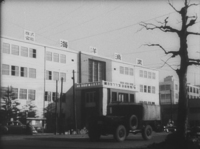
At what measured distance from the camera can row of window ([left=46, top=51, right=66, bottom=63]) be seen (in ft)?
181

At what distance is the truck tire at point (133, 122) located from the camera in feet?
68.4

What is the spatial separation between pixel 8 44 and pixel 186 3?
124ft

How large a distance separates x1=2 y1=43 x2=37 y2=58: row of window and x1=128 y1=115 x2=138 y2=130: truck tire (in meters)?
31.3

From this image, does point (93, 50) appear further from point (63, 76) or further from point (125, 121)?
point (125, 121)

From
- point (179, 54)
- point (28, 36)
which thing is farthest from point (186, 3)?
point (28, 36)

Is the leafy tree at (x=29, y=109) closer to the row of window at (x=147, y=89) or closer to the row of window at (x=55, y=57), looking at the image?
the row of window at (x=55, y=57)

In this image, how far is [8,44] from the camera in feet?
159

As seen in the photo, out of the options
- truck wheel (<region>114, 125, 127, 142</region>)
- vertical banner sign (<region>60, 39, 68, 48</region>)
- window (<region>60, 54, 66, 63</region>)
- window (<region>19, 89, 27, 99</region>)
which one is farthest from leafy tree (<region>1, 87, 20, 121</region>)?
truck wheel (<region>114, 125, 127, 142</region>)

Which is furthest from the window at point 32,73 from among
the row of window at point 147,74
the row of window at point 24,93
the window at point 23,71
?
the row of window at point 147,74

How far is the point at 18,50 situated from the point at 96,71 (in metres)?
20.6

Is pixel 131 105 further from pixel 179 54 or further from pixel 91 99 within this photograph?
pixel 91 99

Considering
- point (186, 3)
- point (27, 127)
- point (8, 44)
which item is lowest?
point (27, 127)

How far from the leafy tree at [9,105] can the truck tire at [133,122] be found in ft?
84.0

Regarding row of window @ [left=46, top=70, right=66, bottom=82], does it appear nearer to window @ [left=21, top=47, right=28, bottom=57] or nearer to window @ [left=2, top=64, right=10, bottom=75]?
window @ [left=21, top=47, right=28, bottom=57]
